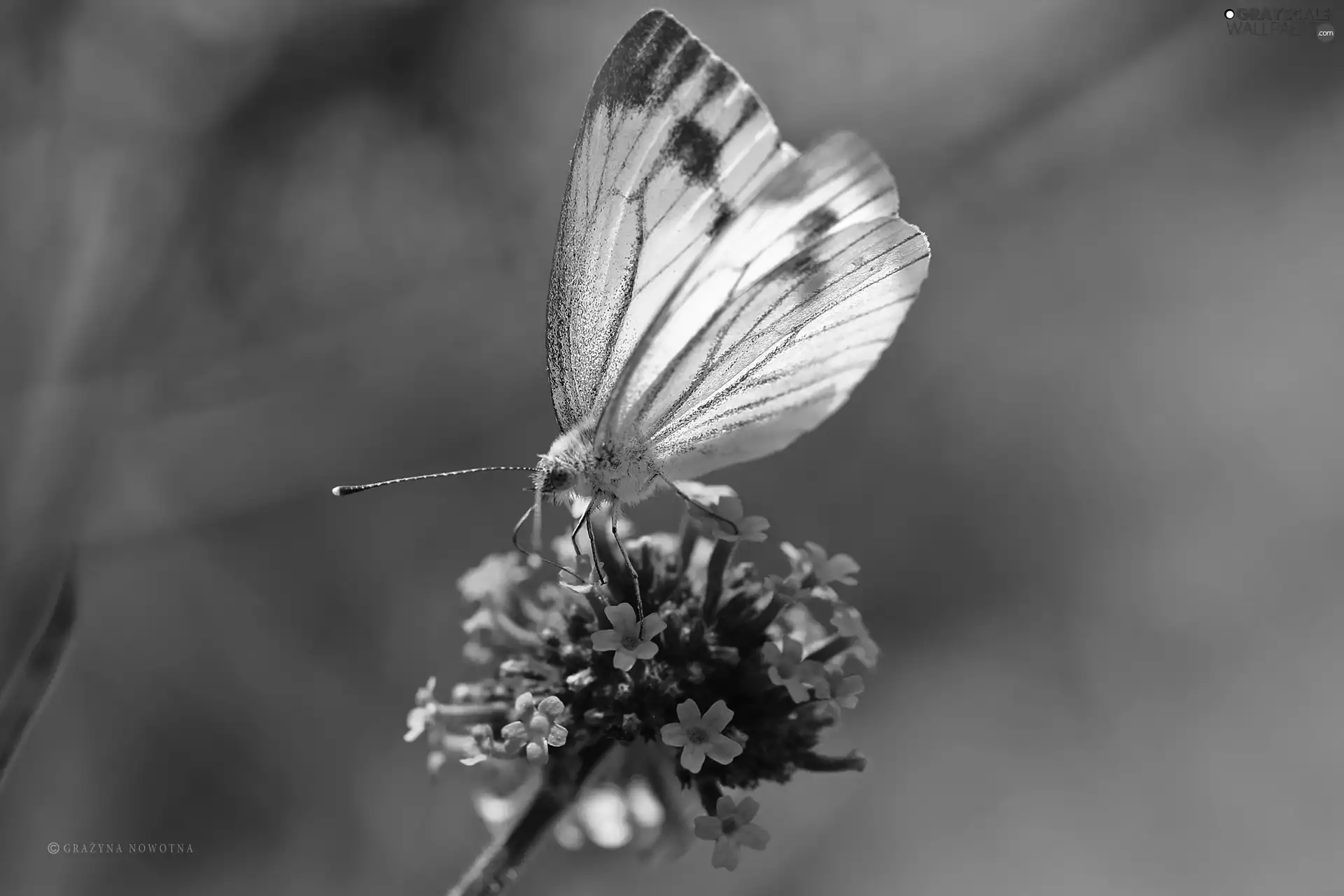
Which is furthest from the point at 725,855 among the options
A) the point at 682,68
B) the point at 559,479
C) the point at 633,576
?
the point at 682,68

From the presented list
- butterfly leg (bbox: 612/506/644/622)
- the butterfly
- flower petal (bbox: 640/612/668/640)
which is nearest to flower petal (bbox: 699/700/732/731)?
flower petal (bbox: 640/612/668/640)

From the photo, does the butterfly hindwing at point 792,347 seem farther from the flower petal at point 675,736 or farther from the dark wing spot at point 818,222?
the flower petal at point 675,736

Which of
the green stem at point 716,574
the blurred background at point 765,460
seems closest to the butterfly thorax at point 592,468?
the green stem at point 716,574

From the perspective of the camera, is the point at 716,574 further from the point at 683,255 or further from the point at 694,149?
the point at 694,149

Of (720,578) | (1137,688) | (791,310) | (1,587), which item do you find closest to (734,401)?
(791,310)

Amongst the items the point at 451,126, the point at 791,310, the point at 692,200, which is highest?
the point at 451,126

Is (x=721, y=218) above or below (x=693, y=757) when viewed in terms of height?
above

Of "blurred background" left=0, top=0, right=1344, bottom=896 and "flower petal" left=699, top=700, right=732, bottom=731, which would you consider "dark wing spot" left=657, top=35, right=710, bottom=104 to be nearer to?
"flower petal" left=699, top=700, right=732, bottom=731

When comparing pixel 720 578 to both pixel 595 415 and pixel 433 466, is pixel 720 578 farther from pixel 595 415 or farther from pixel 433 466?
pixel 433 466
